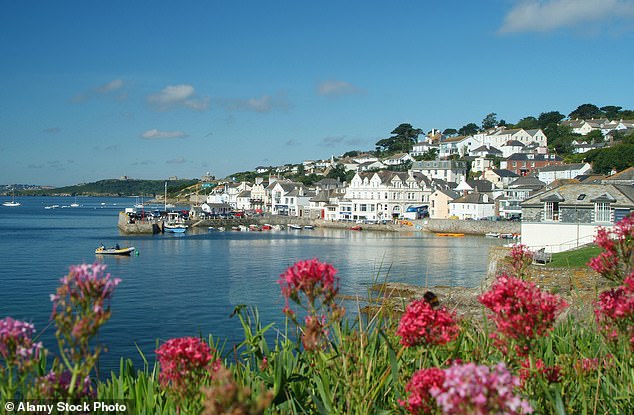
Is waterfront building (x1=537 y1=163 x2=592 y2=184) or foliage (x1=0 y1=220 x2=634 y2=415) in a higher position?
waterfront building (x1=537 y1=163 x2=592 y2=184)

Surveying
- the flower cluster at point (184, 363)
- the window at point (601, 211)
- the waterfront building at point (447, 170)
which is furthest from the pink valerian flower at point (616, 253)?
the waterfront building at point (447, 170)

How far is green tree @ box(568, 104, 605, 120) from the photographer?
158 m

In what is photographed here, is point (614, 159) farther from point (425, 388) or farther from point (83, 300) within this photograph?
point (83, 300)

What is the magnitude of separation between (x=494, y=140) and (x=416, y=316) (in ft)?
469

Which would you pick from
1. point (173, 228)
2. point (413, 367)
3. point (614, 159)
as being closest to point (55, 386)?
point (413, 367)

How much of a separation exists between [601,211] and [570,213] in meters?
1.48

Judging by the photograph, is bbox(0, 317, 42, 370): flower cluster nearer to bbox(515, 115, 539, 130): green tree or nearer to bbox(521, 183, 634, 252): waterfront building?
bbox(521, 183, 634, 252): waterfront building

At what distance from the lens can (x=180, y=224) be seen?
85625mm

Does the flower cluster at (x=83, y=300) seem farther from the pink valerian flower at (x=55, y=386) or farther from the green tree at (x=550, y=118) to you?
the green tree at (x=550, y=118)

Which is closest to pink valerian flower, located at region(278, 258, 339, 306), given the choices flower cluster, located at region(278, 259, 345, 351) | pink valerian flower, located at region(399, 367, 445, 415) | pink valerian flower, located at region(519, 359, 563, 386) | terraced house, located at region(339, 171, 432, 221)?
flower cluster, located at region(278, 259, 345, 351)

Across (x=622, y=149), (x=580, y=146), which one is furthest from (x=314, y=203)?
(x=580, y=146)

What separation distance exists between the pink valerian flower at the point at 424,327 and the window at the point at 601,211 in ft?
104

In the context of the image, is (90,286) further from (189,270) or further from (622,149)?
(622,149)

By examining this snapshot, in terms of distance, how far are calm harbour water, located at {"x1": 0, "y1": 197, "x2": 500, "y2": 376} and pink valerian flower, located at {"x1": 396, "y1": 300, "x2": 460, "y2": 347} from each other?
3.22 meters
